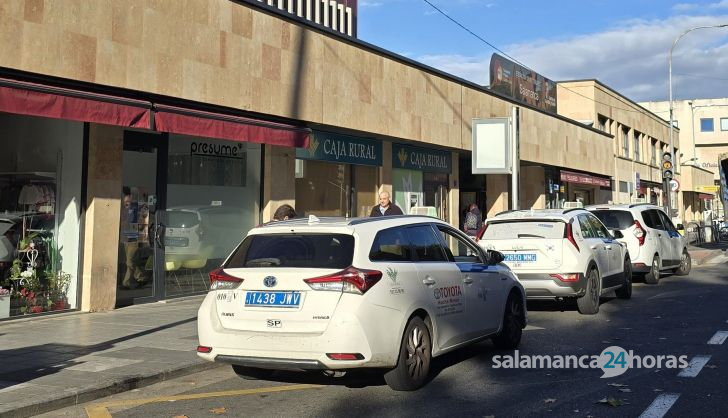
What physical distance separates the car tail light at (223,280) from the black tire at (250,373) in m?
1.00

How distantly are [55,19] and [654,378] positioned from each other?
8.44 metres

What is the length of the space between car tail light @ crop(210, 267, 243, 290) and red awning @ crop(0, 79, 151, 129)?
400 centimetres

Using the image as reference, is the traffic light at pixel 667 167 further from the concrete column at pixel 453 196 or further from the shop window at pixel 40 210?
the shop window at pixel 40 210

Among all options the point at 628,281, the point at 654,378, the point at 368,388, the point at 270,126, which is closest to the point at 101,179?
the point at 270,126

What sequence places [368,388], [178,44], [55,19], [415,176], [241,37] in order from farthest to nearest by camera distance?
[415,176]
[241,37]
[178,44]
[55,19]
[368,388]

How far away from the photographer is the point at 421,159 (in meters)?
18.8

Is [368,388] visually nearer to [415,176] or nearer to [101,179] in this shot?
[101,179]

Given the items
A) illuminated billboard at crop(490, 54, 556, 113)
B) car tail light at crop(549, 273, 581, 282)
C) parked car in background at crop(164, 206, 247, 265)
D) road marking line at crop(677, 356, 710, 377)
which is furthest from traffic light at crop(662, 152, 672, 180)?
road marking line at crop(677, 356, 710, 377)

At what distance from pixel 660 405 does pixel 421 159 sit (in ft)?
44.9

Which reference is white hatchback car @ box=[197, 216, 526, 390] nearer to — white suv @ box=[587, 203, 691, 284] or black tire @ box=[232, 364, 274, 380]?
black tire @ box=[232, 364, 274, 380]

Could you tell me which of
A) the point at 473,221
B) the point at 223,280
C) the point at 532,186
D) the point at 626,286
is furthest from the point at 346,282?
the point at 532,186

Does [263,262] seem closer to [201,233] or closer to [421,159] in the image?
[201,233]

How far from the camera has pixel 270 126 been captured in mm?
12383

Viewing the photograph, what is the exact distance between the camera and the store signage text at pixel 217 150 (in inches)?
488
